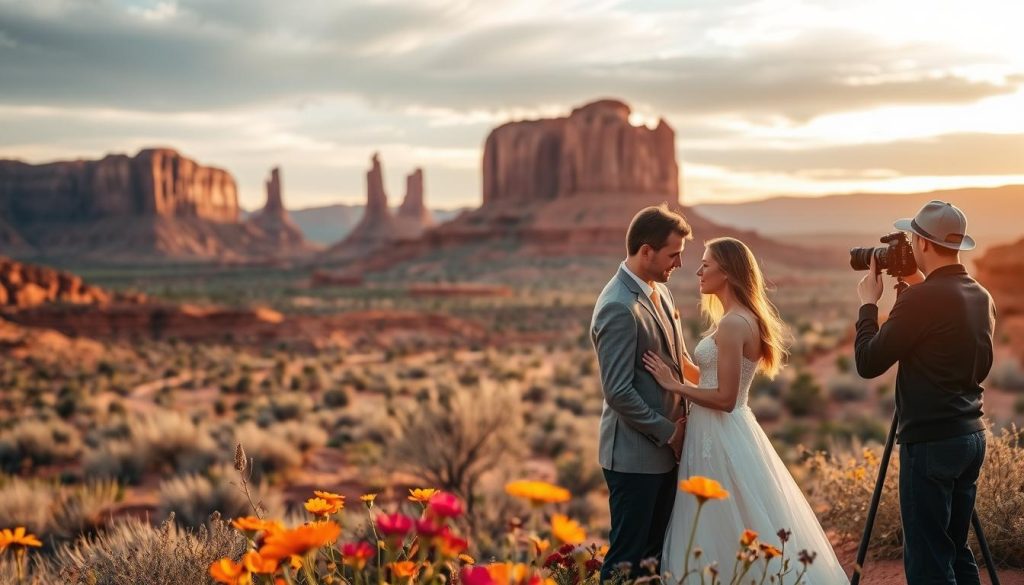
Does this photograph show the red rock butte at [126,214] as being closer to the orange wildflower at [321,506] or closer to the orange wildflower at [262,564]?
the orange wildflower at [321,506]

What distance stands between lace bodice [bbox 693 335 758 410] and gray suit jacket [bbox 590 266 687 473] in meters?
0.14

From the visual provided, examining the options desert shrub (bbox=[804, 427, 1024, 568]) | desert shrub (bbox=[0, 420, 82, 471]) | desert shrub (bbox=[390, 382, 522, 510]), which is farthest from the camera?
desert shrub (bbox=[0, 420, 82, 471])

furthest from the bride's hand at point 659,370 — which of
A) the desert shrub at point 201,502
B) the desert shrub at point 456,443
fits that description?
the desert shrub at point 456,443

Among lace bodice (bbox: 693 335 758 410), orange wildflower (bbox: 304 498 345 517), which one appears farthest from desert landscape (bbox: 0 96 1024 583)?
lace bodice (bbox: 693 335 758 410)

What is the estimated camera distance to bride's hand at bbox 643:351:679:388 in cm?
345

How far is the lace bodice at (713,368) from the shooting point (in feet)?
11.8

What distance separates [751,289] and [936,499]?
1070 mm

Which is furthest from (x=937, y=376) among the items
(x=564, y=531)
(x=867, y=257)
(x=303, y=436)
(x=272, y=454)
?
(x=303, y=436)

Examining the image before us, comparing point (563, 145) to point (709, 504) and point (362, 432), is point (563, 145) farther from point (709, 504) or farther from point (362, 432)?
point (709, 504)

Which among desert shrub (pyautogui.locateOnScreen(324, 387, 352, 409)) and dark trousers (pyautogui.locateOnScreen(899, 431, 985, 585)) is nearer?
dark trousers (pyautogui.locateOnScreen(899, 431, 985, 585))

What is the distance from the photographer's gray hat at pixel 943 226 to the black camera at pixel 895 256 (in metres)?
0.23

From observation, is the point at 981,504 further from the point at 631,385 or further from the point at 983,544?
the point at 631,385

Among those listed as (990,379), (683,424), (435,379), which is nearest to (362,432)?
(435,379)

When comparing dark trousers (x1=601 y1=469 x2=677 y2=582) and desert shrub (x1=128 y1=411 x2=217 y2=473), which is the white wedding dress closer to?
dark trousers (x1=601 y1=469 x2=677 y2=582)
